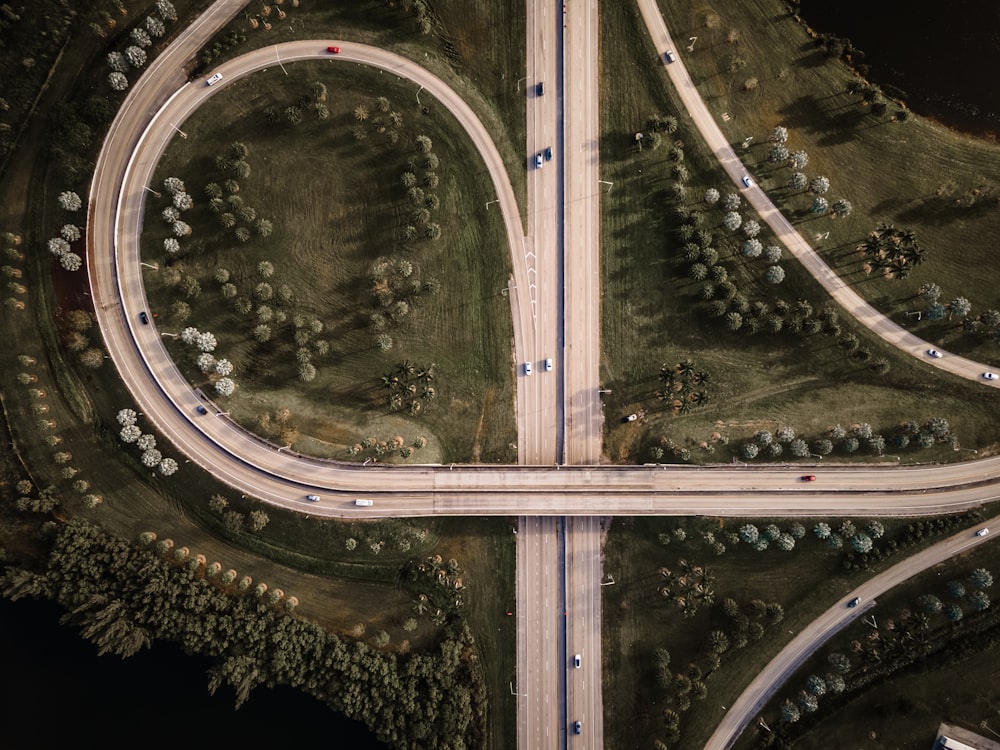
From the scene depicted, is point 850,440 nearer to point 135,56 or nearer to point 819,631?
point 819,631

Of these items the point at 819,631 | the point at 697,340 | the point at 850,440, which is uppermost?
the point at 697,340

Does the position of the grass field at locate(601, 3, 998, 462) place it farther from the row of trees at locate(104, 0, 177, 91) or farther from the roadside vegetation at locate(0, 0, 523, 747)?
the row of trees at locate(104, 0, 177, 91)

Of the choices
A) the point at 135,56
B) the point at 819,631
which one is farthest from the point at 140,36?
the point at 819,631

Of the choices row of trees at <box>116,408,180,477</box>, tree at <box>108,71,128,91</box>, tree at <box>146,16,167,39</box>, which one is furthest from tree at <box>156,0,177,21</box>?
row of trees at <box>116,408,180,477</box>

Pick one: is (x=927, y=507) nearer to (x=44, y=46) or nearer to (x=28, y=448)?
(x=28, y=448)

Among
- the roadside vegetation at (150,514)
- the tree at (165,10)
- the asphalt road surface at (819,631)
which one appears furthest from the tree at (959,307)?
the tree at (165,10)

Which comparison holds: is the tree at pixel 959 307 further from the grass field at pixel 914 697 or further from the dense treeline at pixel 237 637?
the dense treeline at pixel 237 637
